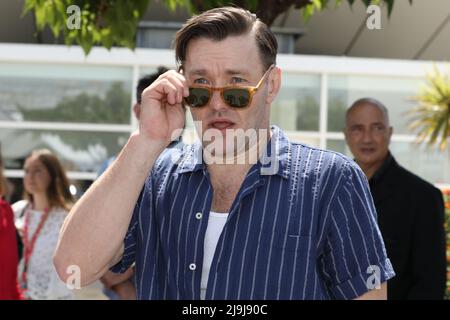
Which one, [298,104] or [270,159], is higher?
[298,104]

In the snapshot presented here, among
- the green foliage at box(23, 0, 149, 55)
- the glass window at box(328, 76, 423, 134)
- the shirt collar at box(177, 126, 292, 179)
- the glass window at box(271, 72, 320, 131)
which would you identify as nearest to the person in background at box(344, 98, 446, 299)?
the green foliage at box(23, 0, 149, 55)

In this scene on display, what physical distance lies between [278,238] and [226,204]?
0.21 m

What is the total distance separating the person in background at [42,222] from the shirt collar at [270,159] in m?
3.29

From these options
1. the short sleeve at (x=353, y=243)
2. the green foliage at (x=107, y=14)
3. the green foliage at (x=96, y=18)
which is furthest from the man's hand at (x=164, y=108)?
the green foliage at (x=96, y=18)

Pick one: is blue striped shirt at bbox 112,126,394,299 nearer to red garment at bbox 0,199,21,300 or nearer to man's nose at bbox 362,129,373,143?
man's nose at bbox 362,129,373,143

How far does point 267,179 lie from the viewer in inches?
88.4

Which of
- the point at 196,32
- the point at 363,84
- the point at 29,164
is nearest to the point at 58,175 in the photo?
the point at 29,164

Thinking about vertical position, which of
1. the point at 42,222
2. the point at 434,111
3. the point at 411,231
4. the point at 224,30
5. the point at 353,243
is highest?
the point at 434,111

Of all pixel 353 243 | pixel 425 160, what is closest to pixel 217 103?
pixel 353 243

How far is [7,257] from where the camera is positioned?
493 centimetres

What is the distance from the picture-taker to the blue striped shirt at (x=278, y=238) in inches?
83.5

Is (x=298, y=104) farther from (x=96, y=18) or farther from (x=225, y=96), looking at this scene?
(x=225, y=96)

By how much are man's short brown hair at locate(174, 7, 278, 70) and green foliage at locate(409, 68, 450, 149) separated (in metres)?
12.5
